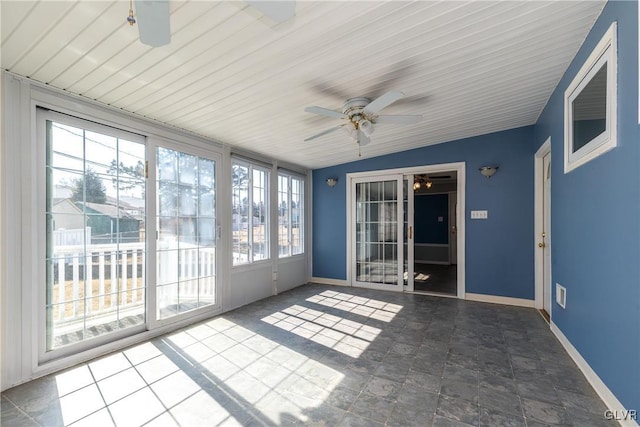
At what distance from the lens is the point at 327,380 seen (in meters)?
2.24

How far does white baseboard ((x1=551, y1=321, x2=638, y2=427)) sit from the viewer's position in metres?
1.74

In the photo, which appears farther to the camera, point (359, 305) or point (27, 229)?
point (359, 305)

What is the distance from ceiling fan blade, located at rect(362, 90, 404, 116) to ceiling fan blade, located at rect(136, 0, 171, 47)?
60.1 inches

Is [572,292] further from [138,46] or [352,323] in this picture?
[138,46]

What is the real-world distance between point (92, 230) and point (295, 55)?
7.95 ft

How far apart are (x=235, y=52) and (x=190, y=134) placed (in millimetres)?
1849

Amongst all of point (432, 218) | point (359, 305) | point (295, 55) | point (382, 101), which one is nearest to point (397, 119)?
point (382, 101)

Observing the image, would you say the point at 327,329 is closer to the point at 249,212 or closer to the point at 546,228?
the point at 249,212

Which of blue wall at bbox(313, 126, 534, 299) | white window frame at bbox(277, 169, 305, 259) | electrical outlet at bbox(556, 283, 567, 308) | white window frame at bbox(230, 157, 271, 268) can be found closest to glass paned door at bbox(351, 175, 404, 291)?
blue wall at bbox(313, 126, 534, 299)

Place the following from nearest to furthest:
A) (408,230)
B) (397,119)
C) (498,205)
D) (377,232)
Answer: (397,119) → (498,205) → (408,230) → (377,232)

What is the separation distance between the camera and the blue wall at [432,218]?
27.0ft

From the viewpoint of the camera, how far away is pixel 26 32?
1728mm

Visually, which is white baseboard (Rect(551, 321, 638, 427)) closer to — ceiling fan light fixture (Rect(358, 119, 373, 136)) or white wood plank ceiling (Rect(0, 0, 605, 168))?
white wood plank ceiling (Rect(0, 0, 605, 168))

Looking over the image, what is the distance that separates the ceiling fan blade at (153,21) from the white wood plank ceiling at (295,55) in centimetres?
39
